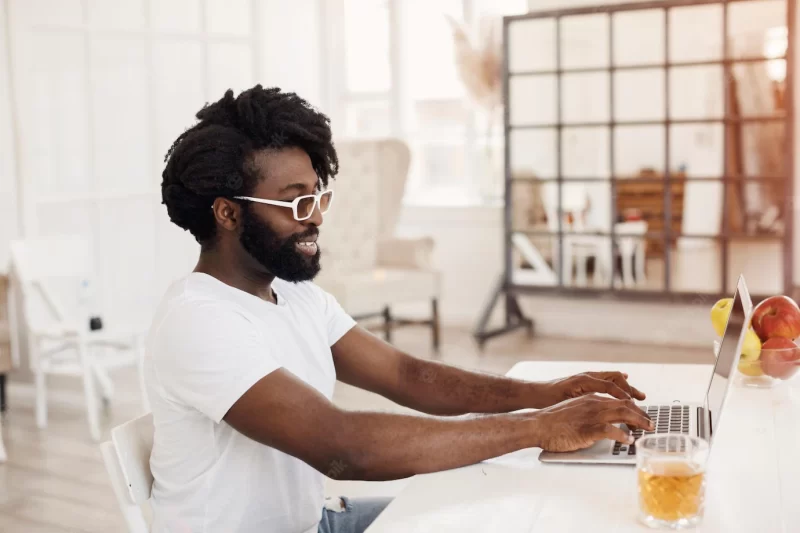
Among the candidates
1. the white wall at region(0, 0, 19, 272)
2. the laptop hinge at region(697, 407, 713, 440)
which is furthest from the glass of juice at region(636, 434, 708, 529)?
the white wall at region(0, 0, 19, 272)

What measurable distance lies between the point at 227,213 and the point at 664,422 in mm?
738

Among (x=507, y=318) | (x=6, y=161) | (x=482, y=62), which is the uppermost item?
(x=482, y=62)

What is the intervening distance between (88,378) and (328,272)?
1.54 m

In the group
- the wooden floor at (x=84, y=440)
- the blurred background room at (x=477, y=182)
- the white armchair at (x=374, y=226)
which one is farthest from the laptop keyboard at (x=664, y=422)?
the white armchair at (x=374, y=226)

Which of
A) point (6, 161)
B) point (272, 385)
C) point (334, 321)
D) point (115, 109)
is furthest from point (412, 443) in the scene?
point (115, 109)

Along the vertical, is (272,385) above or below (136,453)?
above

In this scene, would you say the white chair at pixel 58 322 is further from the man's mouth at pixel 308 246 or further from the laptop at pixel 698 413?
the laptop at pixel 698 413

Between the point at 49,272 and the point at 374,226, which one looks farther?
the point at 374,226

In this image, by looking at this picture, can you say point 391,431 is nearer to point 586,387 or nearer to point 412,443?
point 412,443

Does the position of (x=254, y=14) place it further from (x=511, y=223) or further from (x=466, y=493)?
(x=466, y=493)

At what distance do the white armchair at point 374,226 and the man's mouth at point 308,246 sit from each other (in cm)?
365

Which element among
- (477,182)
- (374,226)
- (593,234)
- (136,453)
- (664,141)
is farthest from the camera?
(477,182)

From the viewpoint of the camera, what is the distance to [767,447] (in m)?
1.38

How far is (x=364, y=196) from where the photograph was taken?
5402 mm
